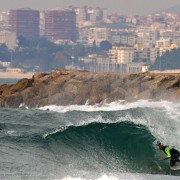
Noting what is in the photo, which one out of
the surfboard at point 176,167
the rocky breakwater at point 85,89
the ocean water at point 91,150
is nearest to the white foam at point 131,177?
the ocean water at point 91,150

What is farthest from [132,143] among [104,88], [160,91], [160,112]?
[104,88]

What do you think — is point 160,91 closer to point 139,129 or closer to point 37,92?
point 37,92

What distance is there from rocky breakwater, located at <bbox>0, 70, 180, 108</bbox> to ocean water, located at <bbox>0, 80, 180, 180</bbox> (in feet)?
61.5

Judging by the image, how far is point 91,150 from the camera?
73.3 ft

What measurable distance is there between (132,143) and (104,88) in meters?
27.3

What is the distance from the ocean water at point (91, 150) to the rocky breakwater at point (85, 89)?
1874 cm

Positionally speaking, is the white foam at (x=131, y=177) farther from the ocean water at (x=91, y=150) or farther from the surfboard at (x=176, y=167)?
the surfboard at (x=176, y=167)

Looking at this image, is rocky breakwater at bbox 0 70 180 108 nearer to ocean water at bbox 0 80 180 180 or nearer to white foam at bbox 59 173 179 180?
ocean water at bbox 0 80 180 180

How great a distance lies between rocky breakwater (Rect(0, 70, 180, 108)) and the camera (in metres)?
48.0

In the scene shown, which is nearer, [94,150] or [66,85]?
[94,150]

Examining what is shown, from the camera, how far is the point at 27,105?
4838 centimetres

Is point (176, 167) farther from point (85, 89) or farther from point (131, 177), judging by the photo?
point (85, 89)

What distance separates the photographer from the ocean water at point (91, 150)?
19109mm

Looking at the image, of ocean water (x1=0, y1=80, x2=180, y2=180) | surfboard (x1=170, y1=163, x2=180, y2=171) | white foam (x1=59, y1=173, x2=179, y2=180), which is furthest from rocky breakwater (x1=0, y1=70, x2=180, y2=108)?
white foam (x1=59, y1=173, x2=179, y2=180)
